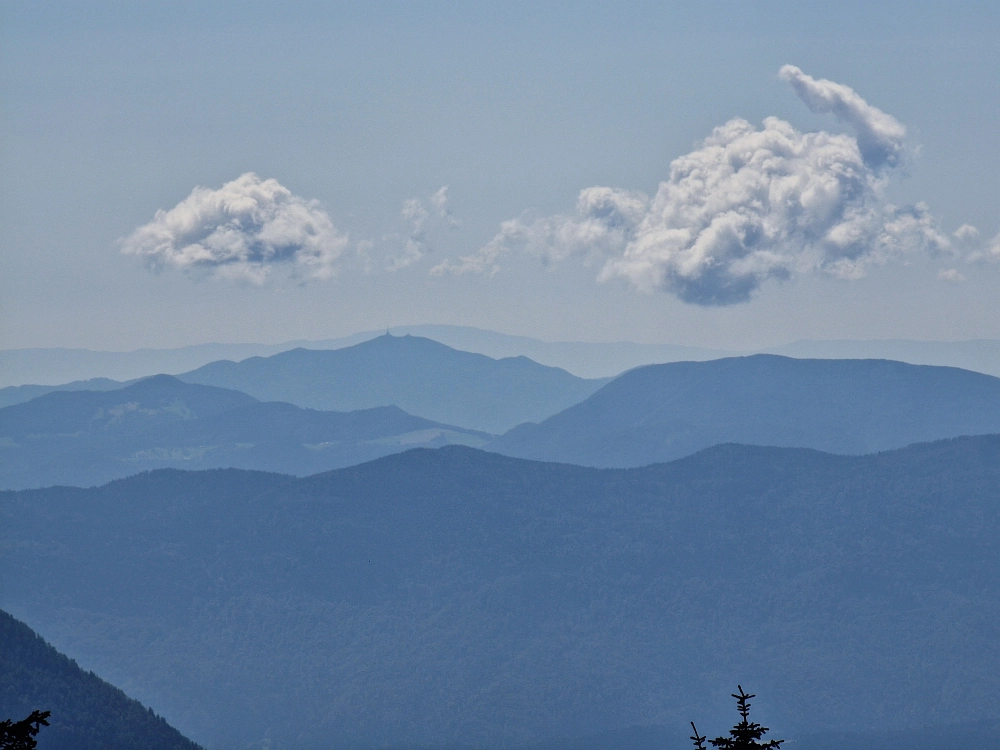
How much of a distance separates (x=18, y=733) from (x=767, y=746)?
20.5 meters

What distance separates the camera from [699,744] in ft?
130

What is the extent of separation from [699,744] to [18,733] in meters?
18.7

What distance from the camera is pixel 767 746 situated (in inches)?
1539

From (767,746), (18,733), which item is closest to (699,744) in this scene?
(767,746)

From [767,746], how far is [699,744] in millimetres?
1914

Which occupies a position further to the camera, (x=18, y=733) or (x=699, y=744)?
Answer: (x=699, y=744)

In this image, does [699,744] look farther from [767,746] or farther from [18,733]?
[18,733]

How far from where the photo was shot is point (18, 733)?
37250 millimetres
